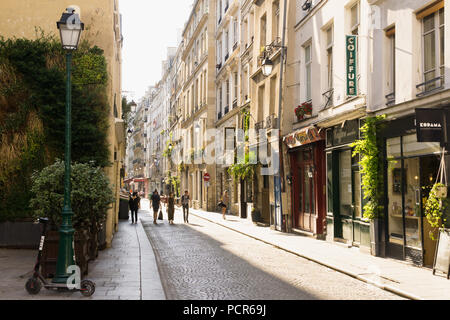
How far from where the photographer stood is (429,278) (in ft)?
34.1

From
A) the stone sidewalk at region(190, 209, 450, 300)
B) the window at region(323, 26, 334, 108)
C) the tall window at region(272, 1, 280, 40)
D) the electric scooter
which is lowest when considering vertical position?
the stone sidewalk at region(190, 209, 450, 300)

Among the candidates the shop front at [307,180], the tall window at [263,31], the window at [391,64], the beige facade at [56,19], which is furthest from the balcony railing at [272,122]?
the window at [391,64]

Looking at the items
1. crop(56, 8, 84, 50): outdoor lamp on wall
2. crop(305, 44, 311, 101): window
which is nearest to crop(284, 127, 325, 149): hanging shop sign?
crop(305, 44, 311, 101): window

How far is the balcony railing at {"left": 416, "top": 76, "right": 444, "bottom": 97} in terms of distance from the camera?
450 inches

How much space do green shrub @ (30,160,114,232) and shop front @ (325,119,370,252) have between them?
6.94 metres

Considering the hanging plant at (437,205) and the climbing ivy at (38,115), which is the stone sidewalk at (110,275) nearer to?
the climbing ivy at (38,115)

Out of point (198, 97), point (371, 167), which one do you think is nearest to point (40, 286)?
point (371, 167)

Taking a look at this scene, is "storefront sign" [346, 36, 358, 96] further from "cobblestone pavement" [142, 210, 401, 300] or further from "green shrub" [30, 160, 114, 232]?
"green shrub" [30, 160, 114, 232]

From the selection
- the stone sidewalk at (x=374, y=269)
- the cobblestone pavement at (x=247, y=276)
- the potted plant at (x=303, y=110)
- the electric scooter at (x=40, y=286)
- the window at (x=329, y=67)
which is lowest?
the cobblestone pavement at (x=247, y=276)

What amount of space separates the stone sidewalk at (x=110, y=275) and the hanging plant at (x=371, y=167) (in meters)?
5.60

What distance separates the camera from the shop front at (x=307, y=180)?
1862 cm

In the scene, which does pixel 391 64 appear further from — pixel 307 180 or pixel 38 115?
pixel 38 115

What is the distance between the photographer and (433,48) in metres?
11.9

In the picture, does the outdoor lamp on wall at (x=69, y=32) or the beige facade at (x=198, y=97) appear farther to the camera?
the beige facade at (x=198, y=97)
